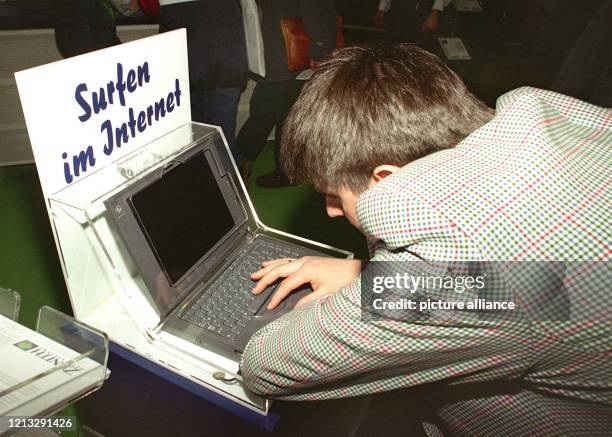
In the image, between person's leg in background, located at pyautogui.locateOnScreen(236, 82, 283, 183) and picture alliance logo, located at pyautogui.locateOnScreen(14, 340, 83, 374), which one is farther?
person's leg in background, located at pyautogui.locateOnScreen(236, 82, 283, 183)

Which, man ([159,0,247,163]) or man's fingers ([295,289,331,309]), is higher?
man ([159,0,247,163])

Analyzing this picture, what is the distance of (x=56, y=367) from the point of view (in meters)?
0.56

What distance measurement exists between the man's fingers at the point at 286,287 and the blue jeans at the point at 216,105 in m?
1.41

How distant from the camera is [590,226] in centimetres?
44

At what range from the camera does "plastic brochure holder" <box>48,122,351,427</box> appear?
74cm

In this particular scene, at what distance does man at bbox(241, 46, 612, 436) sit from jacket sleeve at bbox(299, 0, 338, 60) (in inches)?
55.1

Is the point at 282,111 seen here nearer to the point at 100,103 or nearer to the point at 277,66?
the point at 277,66

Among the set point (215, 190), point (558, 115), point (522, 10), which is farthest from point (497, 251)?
point (522, 10)

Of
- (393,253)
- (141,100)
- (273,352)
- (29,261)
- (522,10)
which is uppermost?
(522,10)

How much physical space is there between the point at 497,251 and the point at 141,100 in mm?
767

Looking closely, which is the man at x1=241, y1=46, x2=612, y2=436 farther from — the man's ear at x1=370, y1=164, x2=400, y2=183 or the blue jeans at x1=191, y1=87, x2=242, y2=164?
the blue jeans at x1=191, y1=87, x2=242, y2=164

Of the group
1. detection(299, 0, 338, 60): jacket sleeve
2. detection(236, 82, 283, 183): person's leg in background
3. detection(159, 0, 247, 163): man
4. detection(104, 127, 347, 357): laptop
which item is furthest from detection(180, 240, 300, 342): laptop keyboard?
detection(236, 82, 283, 183): person's leg in background

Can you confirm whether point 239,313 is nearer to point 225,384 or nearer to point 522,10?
point 225,384

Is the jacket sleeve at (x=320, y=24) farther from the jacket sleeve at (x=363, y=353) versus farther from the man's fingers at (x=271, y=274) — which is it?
the jacket sleeve at (x=363, y=353)
